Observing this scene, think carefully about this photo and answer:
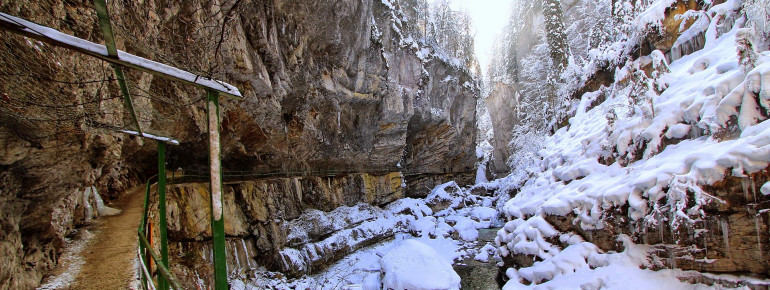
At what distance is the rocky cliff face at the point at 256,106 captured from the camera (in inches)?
161

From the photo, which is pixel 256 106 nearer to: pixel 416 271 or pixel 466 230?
pixel 416 271

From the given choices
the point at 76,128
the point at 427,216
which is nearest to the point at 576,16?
the point at 427,216

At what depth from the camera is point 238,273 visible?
12172mm

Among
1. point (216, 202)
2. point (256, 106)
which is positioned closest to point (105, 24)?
point (216, 202)

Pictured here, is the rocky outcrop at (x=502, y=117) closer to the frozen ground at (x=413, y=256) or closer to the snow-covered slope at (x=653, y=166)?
the frozen ground at (x=413, y=256)

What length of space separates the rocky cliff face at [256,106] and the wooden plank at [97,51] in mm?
318

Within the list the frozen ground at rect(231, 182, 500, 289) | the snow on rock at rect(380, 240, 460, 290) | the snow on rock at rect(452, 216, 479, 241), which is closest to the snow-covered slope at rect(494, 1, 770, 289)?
the snow on rock at rect(380, 240, 460, 290)

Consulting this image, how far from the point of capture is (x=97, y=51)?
2203 millimetres

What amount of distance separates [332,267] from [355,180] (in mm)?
7540

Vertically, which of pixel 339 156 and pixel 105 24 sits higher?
pixel 105 24

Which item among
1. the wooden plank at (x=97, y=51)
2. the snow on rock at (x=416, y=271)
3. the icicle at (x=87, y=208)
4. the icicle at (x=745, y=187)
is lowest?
the snow on rock at (x=416, y=271)

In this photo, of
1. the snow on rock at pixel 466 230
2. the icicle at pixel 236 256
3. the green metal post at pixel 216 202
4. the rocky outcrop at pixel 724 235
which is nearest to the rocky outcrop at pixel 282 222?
the icicle at pixel 236 256

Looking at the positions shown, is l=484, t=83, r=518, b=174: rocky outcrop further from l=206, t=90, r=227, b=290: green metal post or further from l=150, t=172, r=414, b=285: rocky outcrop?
l=206, t=90, r=227, b=290: green metal post

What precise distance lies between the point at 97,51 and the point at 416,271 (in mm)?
11348
